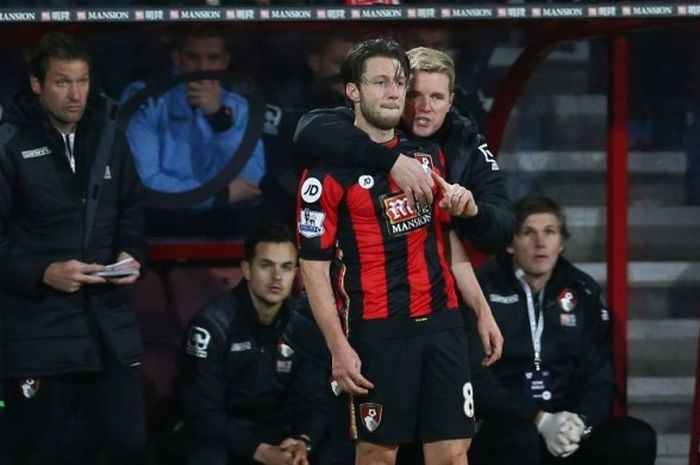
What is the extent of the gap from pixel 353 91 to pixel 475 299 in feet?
2.48

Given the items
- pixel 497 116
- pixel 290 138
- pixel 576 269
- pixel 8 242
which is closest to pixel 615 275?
pixel 576 269

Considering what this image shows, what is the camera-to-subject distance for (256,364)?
6648mm

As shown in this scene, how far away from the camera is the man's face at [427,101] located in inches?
215

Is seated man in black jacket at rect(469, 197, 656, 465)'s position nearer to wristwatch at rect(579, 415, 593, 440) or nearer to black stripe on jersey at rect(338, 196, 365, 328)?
wristwatch at rect(579, 415, 593, 440)

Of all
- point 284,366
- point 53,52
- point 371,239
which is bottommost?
point 284,366

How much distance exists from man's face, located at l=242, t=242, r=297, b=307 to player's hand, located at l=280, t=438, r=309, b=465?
554mm

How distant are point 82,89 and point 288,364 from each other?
4.29 feet

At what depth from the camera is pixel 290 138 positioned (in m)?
7.11

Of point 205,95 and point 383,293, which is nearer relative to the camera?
point 383,293

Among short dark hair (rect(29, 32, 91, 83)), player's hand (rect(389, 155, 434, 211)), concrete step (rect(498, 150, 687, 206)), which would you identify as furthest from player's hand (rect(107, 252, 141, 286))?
concrete step (rect(498, 150, 687, 206))

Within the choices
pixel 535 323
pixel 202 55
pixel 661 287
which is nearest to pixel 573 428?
pixel 535 323

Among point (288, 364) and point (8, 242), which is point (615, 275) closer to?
point (288, 364)

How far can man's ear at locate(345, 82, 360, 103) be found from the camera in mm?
5324

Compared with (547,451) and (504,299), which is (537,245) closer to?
(504,299)
